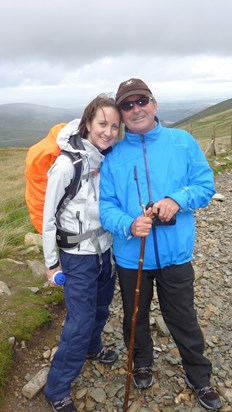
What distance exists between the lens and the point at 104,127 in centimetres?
342

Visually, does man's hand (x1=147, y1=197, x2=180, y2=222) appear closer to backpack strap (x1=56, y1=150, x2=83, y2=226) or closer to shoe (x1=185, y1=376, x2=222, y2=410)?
backpack strap (x1=56, y1=150, x2=83, y2=226)

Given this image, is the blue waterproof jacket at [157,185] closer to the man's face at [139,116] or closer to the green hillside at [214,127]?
the man's face at [139,116]

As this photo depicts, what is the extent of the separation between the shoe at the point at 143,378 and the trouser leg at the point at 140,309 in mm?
56

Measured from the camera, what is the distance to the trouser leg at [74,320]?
356 centimetres

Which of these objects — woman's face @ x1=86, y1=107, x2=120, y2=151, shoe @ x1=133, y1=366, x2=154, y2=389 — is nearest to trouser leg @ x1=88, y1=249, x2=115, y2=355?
shoe @ x1=133, y1=366, x2=154, y2=389

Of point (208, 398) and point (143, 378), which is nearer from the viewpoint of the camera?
point (208, 398)

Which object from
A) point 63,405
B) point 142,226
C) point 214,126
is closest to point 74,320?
point 63,405

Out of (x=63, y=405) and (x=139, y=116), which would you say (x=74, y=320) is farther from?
(x=139, y=116)

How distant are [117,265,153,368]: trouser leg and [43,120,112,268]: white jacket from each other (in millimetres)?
431

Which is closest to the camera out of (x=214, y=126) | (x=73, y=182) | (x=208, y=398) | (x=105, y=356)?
(x=73, y=182)

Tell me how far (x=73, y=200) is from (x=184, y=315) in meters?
1.69

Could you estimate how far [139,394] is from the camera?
403cm

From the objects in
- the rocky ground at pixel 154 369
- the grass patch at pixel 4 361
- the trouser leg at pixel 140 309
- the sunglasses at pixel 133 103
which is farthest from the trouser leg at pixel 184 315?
the grass patch at pixel 4 361

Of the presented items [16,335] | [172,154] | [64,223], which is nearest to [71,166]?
[64,223]
